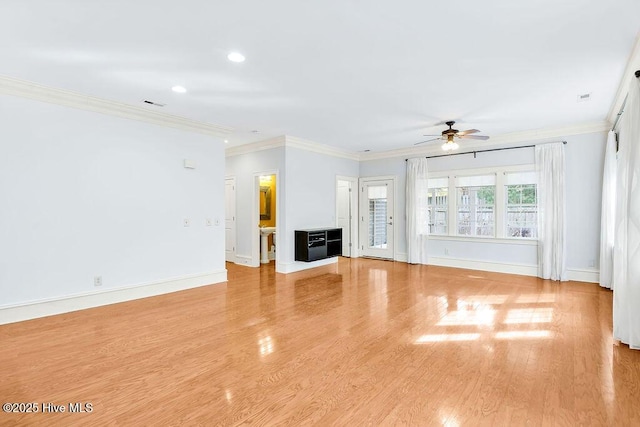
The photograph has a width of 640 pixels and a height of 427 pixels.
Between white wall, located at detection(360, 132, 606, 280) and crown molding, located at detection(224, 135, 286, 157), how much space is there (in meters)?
3.55

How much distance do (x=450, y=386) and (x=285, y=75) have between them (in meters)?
3.35

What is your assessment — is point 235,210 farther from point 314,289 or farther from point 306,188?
point 314,289

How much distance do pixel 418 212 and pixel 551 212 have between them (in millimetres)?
2542

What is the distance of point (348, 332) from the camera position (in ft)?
11.4

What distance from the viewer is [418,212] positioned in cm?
755

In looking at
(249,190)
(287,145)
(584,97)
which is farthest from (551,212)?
(249,190)

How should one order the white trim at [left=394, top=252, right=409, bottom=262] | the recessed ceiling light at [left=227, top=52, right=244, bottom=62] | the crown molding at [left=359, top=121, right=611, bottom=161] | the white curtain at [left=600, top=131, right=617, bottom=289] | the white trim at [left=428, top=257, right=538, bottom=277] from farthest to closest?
the white trim at [left=394, top=252, right=409, bottom=262]
the white trim at [left=428, top=257, right=538, bottom=277]
the crown molding at [left=359, top=121, right=611, bottom=161]
the white curtain at [left=600, top=131, right=617, bottom=289]
the recessed ceiling light at [left=227, top=52, right=244, bottom=62]

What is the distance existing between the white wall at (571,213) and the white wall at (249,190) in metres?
3.58

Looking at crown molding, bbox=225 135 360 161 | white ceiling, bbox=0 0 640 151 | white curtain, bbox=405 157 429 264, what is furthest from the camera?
white curtain, bbox=405 157 429 264

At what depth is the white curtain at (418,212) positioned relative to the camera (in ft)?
24.7

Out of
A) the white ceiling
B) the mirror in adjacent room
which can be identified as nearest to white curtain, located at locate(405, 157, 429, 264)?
the white ceiling

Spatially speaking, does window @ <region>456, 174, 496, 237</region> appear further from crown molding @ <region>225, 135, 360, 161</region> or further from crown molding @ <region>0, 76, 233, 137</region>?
crown molding @ <region>0, 76, 233, 137</region>

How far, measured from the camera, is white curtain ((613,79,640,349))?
2943 mm

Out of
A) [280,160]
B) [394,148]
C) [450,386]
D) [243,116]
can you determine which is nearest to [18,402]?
[450,386]
